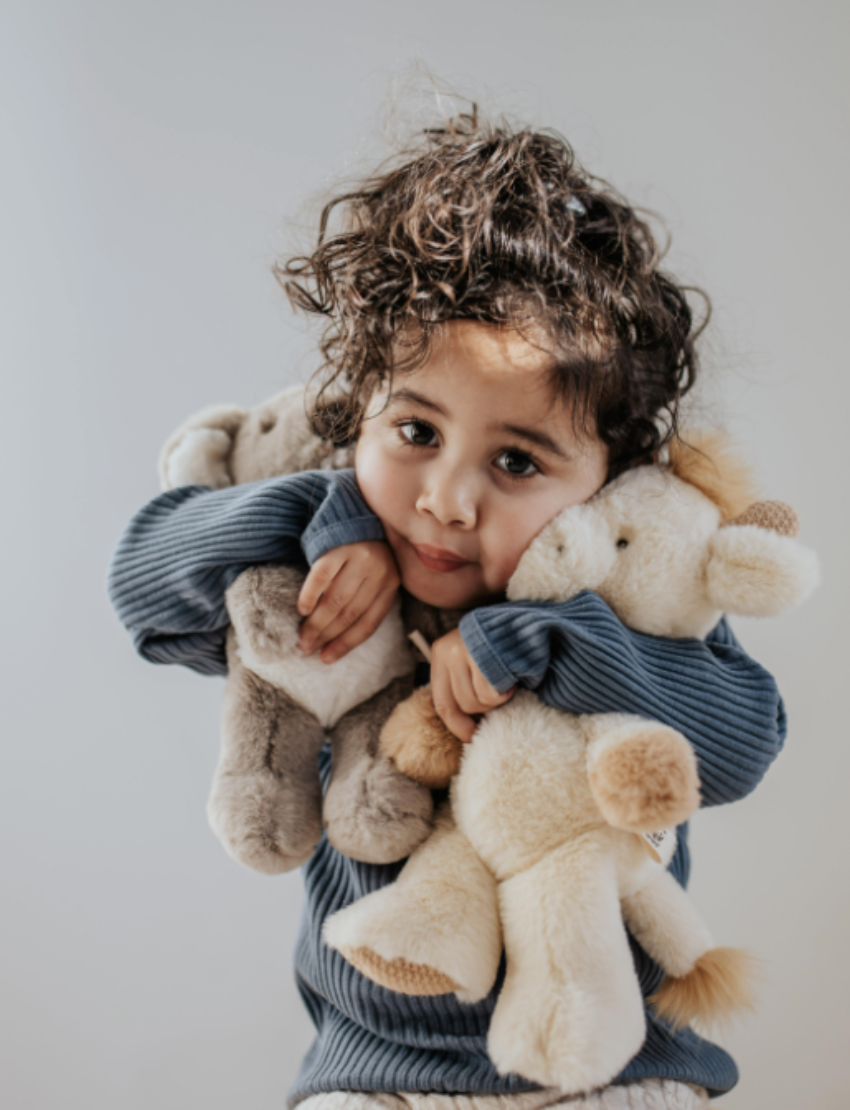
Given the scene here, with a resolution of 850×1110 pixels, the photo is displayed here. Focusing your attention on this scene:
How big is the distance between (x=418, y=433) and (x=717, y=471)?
0.84ft

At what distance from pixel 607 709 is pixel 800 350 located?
2.45 ft

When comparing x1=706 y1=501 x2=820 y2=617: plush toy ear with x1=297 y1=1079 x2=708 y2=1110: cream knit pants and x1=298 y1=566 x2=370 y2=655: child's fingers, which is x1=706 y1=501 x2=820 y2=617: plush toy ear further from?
x1=297 y1=1079 x2=708 y2=1110: cream knit pants

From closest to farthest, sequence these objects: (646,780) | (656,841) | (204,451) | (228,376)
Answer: (646,780) → (656,841) → (204,451) → (228,376)

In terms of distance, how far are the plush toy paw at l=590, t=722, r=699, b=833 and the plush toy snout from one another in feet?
0.47

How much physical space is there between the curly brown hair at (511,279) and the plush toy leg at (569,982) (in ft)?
1.16

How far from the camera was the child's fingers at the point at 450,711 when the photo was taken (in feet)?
2.35

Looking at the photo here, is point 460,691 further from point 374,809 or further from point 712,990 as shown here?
point 712,990

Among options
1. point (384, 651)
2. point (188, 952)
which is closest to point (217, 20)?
point (384, 651)

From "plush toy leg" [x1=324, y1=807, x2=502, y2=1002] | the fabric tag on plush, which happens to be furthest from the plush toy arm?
the fabric tag on plush

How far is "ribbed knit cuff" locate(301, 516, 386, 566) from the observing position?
0.74 m

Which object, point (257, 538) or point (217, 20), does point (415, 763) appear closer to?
point (257, 538)

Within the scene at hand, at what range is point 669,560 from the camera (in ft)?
2.34

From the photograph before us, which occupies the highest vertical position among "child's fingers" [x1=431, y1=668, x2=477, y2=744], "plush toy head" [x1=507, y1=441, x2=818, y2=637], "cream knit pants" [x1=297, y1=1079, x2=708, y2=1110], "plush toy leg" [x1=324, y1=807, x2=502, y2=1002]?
"plush toy head" [x1=507, y1=441, x2=818, y2=637]

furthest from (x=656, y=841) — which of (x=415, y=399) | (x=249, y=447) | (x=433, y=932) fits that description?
(x=249, y=447)
